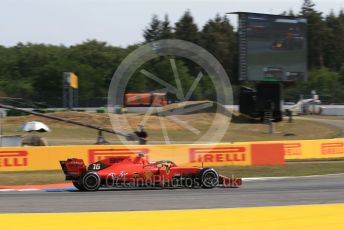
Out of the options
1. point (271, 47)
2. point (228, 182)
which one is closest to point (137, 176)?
point (228, 182)

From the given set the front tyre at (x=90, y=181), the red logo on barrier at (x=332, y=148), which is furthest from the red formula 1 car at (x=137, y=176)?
the red logo on barrier at (x=332, y=148)

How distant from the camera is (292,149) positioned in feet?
83.6

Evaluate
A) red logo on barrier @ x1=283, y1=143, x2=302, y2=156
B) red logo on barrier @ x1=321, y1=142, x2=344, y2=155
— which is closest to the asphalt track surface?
red logo on barrier @ x1=283, y1=143, x2=302, y2=156

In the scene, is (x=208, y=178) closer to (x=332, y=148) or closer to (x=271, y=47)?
(x=332, y=148)

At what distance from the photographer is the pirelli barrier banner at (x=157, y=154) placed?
68.0 ft

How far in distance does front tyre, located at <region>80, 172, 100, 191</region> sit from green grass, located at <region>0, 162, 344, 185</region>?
3.41 meters

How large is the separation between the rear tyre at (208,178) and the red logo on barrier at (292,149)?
11.0m

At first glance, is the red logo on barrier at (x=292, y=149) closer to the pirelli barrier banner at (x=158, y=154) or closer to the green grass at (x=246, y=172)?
the pirelli barrier banner at (x=158, y=154)

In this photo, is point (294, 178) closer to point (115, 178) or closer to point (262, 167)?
point (262, 167)

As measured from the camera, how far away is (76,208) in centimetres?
1054

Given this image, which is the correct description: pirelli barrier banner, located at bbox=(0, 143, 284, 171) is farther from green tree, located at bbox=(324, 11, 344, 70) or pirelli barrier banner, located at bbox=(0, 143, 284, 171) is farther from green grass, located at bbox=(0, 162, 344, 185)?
green tree, located at bbox=(324, 11, 344, 70)

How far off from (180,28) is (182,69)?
37.4 metres

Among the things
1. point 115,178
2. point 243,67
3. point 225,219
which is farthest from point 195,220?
point 243,67

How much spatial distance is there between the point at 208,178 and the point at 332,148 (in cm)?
1360
